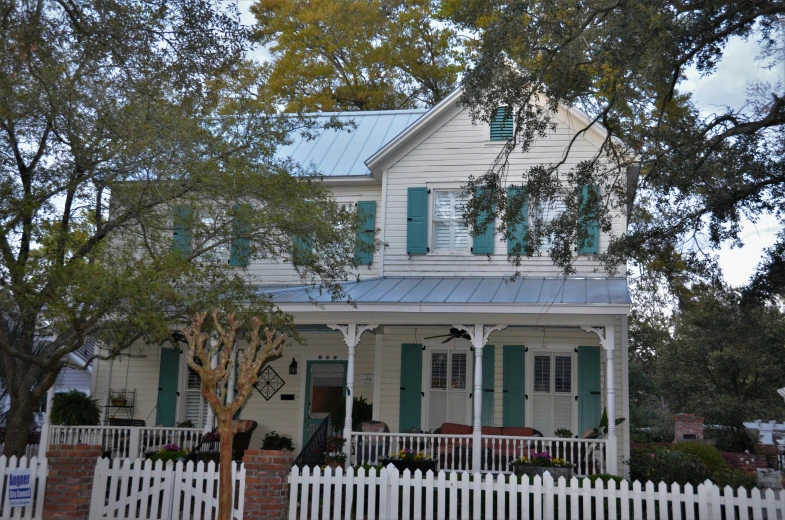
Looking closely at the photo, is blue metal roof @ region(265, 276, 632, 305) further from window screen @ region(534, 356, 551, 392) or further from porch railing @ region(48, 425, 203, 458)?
porch railing @ region(48, 425, 203, 458)

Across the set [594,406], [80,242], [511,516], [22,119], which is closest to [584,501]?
[511,516]

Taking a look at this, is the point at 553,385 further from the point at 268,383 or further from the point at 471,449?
the point at 268,383

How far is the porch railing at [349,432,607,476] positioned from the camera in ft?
41.0

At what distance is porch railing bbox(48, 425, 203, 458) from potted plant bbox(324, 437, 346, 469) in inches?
99.6

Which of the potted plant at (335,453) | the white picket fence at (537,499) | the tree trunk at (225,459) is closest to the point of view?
the tree trunk at (225,459)

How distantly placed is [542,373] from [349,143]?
671 cm

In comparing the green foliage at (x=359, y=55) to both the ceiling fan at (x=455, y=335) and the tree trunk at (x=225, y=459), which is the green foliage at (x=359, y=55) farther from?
the tree trunk at (x=225, y=459)

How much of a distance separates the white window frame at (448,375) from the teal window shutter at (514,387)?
2.17 ft

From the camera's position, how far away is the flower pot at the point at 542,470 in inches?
464

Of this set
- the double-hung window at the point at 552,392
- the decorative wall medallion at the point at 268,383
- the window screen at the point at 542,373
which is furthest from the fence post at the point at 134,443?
the window screen at the point at 542,373

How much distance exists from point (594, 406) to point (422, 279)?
4.00m

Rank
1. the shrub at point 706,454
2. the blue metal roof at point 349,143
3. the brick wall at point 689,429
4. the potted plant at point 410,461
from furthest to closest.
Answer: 1. the brick wall at point 689,429
2. the blue metal roof at point 349,143
3. the shrub at point 706,454
4. the potted plant at point 410,461

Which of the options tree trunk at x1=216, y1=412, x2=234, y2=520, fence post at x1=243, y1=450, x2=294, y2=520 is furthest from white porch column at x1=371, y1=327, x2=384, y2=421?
tree trunk at x1=216, y1=412, x2=234, y2=520

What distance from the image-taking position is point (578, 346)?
14938mm
